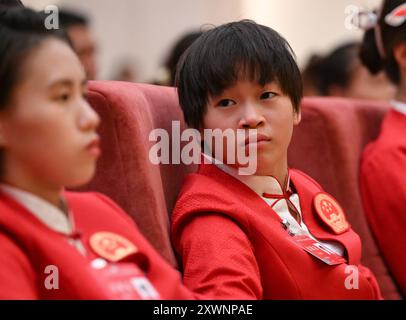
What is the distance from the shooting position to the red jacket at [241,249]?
106cm

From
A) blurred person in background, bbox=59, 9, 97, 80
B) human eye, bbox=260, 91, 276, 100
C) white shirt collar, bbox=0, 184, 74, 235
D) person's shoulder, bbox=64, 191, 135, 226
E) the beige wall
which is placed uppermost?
the beige wall

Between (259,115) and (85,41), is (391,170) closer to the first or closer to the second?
(259,115)

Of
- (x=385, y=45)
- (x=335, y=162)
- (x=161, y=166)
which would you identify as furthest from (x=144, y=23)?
(x=161, y=166)

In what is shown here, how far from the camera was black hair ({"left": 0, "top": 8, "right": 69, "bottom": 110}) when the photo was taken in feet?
2.67

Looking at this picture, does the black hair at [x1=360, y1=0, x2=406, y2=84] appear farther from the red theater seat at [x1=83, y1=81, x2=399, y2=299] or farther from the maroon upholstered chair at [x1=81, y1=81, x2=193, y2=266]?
the maroon upholstered chair at [x1=81, y1=81, x2=193, y2=266]

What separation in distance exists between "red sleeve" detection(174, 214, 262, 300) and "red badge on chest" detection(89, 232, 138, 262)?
6.1 inches

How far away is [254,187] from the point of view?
1193 mm

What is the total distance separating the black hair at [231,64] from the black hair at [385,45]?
2.01 ft

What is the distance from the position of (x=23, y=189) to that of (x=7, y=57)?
5.3 inches

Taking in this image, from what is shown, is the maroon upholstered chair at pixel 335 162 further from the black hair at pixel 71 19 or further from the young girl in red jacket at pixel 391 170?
the black hair at pixel 71 19

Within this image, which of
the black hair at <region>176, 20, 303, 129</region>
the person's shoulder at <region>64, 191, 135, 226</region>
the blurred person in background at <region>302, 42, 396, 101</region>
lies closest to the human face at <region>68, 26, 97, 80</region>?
the blurred person in background at <region>302, 42, 396, 101</region>

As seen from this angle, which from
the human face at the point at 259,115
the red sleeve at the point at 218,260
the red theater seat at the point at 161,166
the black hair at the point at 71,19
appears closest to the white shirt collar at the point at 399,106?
the red theater seat at the point at 161,166
